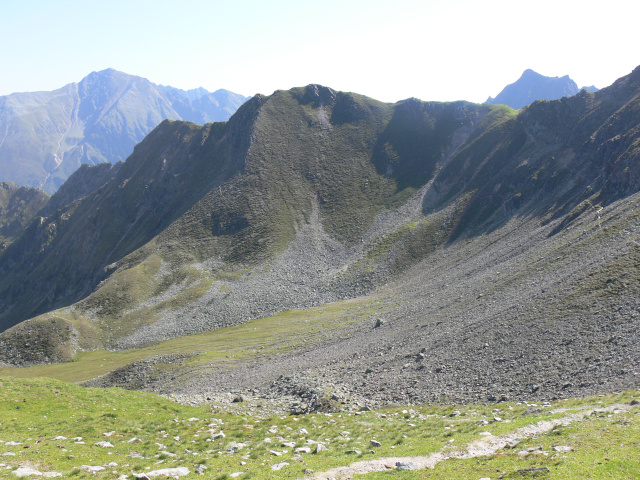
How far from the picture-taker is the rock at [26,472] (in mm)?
17163

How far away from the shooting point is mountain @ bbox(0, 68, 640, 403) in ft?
137

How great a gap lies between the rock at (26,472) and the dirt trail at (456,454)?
1172 cm

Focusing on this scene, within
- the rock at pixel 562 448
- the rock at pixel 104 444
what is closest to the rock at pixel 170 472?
the rock at pixel 104 444

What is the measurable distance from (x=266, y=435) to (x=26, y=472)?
12.8 meters

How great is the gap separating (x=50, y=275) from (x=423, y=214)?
163304 mm

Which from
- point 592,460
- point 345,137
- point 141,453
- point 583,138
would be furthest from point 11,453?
point 345,137

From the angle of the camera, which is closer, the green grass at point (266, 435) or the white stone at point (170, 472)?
the green grass at point (266, 435)

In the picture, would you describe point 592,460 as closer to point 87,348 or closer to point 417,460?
point 417,460

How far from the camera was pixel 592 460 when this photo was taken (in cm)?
1617

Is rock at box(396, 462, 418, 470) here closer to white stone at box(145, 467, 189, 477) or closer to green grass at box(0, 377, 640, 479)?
green grass at box(0, 377, 640, 479)

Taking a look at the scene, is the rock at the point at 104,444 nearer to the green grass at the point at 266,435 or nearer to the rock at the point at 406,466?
the green grass at the point at 266,435

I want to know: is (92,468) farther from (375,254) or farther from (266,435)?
(375,254)

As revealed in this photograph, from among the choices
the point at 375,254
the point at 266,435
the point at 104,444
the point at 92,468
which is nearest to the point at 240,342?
the point at 375,254

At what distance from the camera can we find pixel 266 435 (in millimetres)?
25938
